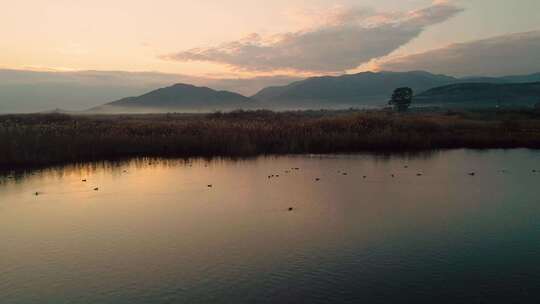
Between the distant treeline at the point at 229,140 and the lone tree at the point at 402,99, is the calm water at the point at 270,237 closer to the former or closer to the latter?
the distant treeline at the point at 229,140

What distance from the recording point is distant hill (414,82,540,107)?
6196 inches

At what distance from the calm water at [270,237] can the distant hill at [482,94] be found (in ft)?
483

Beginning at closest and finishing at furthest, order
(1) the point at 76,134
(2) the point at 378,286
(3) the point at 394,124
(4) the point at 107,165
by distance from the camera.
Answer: (2) the point at 378,286 → (4) the point at 107,165 → (1) the point at 76,134 → (3) the point at 394,124

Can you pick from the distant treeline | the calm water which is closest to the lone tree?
the distant treeline

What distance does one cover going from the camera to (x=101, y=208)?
14.1 m

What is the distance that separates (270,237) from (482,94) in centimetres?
17556

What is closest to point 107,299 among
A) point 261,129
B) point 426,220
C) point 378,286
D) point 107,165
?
point 378,286

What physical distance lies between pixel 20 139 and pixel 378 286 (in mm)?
20008

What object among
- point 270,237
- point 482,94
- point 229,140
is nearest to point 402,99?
point 229,140

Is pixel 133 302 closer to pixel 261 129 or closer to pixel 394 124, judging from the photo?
pixel 261 129

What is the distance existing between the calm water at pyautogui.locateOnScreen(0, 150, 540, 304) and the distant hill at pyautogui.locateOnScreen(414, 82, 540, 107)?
147111 mm

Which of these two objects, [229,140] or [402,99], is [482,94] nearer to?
[402,99]

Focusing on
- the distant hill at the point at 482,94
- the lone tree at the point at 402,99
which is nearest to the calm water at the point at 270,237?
the lone tree at the point at 402,99

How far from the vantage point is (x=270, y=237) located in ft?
36.1
